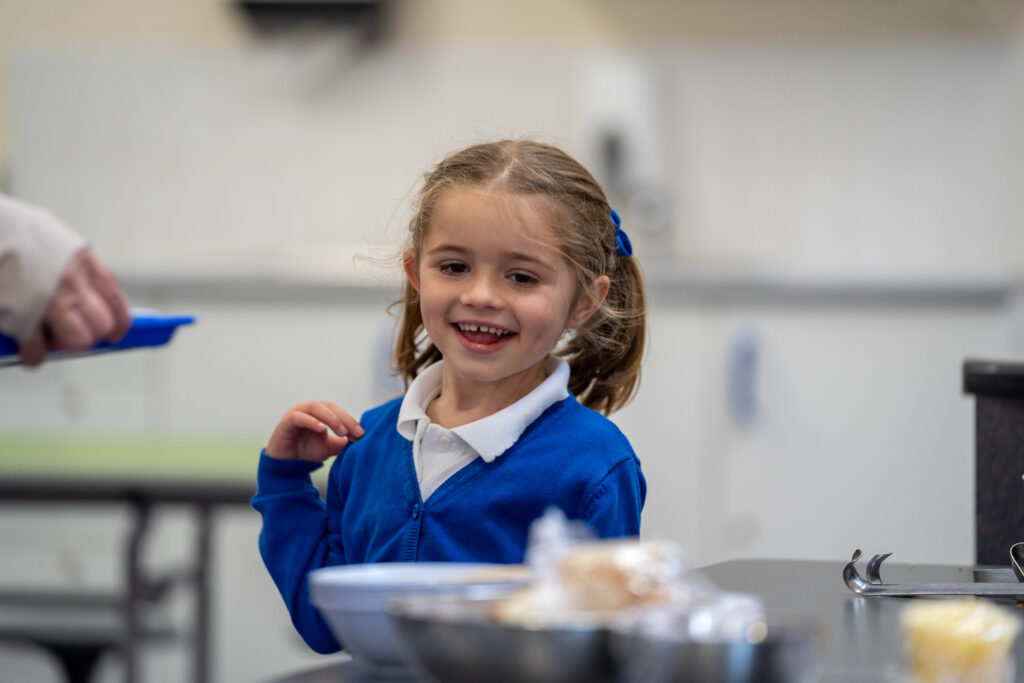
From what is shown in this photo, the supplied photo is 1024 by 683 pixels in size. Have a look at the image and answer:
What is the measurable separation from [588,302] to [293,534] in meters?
0.36

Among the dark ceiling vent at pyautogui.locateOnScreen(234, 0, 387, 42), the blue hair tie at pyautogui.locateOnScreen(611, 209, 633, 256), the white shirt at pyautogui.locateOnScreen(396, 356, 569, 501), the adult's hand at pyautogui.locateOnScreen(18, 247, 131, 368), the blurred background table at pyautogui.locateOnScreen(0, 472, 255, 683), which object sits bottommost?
the blurred background table at pyautogui.locateOnScreen(0, 472, 255, 683)

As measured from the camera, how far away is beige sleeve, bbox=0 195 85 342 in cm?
83

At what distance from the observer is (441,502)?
3.44 feet

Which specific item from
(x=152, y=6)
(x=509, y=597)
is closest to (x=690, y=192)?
(x=152, y=6)

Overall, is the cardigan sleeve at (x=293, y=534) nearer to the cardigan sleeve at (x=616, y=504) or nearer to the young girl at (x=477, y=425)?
the young girl at (x=477, y=425)

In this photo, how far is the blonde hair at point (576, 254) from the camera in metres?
1.12

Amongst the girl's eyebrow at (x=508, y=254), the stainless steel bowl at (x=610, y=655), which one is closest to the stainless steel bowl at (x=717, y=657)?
the stainless steel bowl at (x=610, y=655)

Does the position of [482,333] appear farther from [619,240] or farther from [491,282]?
[619,240]

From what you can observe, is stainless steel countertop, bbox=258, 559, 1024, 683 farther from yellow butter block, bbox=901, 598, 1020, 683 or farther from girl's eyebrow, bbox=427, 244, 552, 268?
girl's eyebrow, bbox=427, 244, 552, 268

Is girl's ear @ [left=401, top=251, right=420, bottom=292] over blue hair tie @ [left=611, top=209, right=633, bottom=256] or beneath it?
beneath

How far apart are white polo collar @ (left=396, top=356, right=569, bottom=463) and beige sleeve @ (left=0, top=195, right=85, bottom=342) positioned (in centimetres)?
36

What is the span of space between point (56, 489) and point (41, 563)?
1.41 metres

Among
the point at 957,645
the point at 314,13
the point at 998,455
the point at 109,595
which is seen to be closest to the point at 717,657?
the point at 957,645

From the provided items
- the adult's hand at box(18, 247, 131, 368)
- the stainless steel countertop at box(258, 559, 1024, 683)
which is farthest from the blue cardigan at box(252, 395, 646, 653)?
the adult's hand at box(18, 247, 131, 368)
